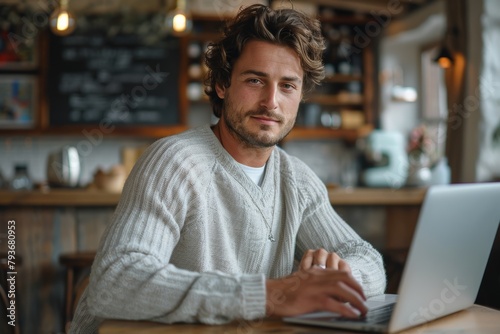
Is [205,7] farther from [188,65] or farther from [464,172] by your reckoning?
[464,172]

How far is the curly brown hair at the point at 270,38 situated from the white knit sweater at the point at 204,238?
0.80 feet

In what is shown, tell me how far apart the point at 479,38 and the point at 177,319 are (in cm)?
378

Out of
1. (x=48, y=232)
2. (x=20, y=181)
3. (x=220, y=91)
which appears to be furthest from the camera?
(x=20, y=181)

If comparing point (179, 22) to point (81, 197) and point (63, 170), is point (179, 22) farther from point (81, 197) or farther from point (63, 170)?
point (81, 197)

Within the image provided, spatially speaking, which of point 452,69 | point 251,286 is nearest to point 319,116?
point 452,69

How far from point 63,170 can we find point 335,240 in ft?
7.53

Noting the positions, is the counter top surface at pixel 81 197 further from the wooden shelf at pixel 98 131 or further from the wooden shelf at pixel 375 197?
the wooden shelf at pixel 98 131

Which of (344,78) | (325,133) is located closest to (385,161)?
(325,133)

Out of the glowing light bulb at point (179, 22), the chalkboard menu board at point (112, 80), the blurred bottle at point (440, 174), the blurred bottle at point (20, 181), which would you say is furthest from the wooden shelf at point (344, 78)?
the blurred bottle at point (20, 181)

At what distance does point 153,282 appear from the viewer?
1.29 meters

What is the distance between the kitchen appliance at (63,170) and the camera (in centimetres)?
368

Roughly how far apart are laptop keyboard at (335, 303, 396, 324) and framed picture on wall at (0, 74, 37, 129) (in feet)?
16.5

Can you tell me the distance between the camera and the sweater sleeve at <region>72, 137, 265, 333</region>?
4.11ft

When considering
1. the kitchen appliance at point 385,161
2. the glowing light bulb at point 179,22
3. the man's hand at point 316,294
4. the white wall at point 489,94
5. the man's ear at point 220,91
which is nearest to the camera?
the man's hand at point 316,294
